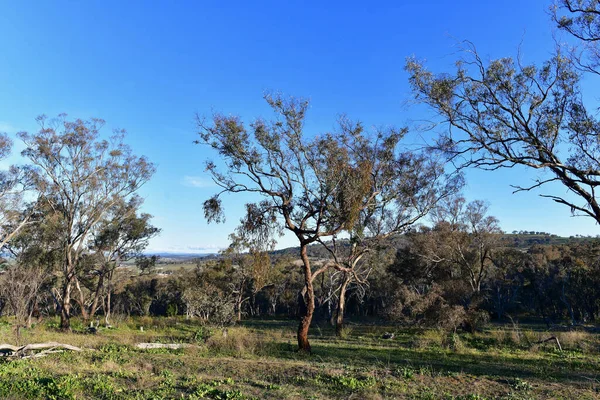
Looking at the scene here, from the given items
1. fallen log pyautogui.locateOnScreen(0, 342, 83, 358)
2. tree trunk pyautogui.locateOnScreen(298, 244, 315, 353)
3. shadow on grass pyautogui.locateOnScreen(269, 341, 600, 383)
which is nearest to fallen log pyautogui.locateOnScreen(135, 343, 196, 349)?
fallen log pyautogui.locateOnScreen(0, 342, 83, 358)

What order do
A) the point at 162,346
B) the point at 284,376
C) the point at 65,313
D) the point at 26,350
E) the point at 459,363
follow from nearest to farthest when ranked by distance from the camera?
the point at 284,376
the point at 26,350
the point at 459,363
the point at 162,346
the point at 65,313

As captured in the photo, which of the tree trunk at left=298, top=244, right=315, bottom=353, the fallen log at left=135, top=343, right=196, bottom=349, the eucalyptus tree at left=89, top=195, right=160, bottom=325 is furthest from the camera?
the eucalyptus tree at left=89, top=195, right=160, bottom=325

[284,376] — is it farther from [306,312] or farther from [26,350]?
[26,350]

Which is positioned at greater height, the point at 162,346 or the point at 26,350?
the point at 26,350

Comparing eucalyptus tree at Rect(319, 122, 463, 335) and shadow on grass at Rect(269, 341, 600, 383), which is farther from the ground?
eucalyptus tree at Rect(319, 122, 463, 335)

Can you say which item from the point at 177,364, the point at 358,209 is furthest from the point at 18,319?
the point at 358,209

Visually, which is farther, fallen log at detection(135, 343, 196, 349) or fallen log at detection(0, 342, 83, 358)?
fallen log at detection(135, 343, 196, 349)

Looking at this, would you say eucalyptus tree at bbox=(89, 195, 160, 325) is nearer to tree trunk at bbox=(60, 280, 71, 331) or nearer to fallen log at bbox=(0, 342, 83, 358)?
tree trunk at bbox=(60, 280, 71, 331)

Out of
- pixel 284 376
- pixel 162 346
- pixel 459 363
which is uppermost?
pixel 284 376

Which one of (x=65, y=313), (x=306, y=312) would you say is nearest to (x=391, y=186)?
(x=306, y=312)

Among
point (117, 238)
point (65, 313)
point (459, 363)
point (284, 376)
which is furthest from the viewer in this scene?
point (117, 238)

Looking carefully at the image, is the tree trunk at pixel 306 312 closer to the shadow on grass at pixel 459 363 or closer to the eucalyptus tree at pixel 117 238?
the shadow on grass at pixel 459 363

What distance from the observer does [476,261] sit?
26.6 meters

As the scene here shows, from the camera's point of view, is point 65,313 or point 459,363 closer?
point 459,363
